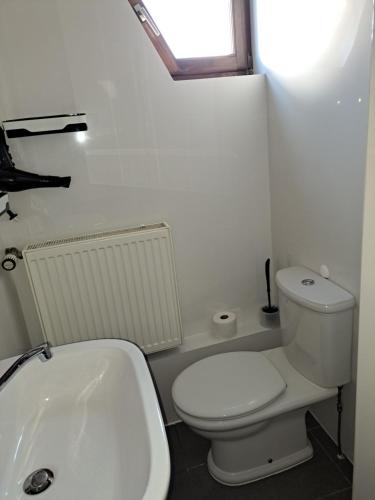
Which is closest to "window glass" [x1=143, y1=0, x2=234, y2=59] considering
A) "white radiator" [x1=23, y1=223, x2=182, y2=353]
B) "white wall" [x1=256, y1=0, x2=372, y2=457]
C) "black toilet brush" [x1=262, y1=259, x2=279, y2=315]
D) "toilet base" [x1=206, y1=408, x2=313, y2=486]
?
"white wall" [x1=256, y1=0, x2=372, y2=457]

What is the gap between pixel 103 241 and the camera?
154 cm

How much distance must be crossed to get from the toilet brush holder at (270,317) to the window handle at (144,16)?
4.54 ft

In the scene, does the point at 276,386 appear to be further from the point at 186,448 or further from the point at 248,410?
the point at 186,448

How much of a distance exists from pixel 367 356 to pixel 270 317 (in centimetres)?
95

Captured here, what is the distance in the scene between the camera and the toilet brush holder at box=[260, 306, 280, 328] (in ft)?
6.19

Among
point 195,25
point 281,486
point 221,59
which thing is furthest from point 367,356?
point 195,25

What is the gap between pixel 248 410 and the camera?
4.38ft

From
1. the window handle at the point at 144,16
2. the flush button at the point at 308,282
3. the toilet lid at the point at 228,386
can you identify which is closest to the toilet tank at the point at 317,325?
the flush button at the point at 308,282

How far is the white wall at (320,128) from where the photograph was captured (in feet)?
3.84

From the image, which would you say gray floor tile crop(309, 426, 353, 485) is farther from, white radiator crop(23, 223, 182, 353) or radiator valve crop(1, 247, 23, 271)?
radiator valve crop(1, 247, 23, 271)

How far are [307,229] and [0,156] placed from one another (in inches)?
49.3

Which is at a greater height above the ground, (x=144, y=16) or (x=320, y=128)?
(x=144, y=16)

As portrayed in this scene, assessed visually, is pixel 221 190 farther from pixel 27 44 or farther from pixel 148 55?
pixel 27 44

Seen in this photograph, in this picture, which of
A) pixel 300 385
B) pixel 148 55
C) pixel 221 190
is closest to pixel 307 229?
pixel 221 190
